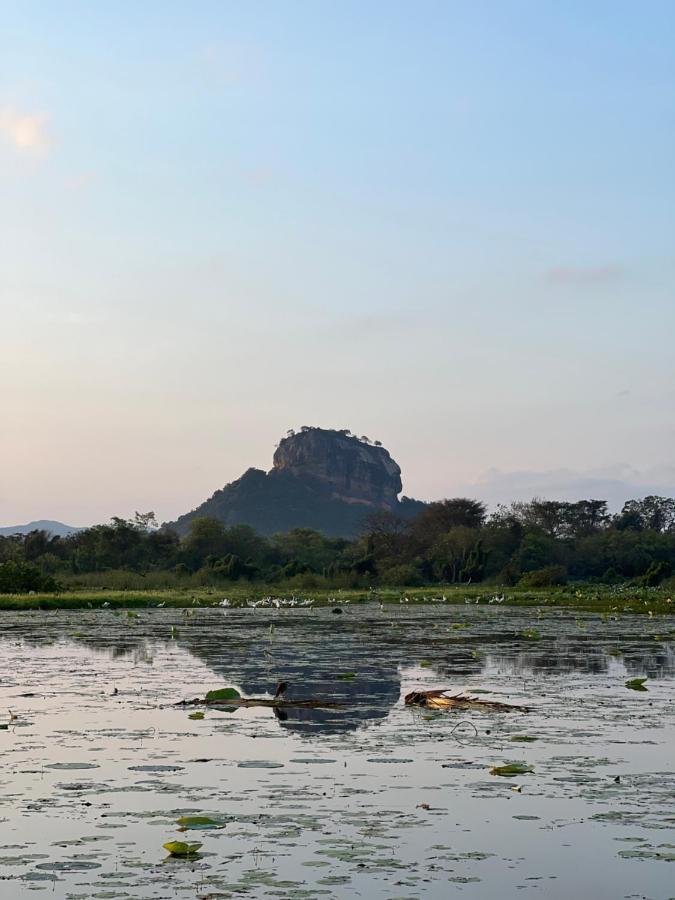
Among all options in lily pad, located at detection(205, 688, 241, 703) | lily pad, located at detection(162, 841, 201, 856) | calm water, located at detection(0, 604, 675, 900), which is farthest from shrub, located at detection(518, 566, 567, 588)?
lily pad, located at detection(162, 841, 201, 856)

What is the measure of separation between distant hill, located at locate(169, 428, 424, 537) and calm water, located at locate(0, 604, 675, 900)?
5912 inches

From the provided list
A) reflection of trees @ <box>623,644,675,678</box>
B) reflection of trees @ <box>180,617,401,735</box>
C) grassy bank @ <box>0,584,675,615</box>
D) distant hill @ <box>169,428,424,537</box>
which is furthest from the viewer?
distant hill @ <box>169,428,424,537</box>

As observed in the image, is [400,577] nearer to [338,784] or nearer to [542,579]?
[542,579]

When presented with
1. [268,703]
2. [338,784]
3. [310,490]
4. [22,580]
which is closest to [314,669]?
[268,703]

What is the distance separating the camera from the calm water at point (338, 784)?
7023mm

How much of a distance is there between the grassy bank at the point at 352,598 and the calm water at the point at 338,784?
23413 millimetres

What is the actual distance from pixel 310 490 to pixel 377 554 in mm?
105447

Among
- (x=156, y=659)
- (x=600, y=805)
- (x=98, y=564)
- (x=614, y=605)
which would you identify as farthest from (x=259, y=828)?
(x=98, y=564)

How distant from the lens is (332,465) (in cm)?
19275

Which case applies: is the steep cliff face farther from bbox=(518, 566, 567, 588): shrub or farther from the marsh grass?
the marsh grass

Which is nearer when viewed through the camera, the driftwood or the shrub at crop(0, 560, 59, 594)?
the driftwood

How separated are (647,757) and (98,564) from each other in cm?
6253

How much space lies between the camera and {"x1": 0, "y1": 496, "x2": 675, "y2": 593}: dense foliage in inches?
2584

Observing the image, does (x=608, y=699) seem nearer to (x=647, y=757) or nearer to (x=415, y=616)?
(x=647, y=757)
